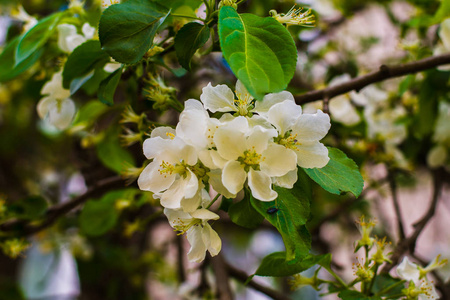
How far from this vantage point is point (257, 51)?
0.58 m

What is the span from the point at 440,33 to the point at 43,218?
1214 mm

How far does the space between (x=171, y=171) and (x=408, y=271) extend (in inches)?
20.7

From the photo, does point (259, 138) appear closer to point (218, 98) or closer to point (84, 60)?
point (218, 98)

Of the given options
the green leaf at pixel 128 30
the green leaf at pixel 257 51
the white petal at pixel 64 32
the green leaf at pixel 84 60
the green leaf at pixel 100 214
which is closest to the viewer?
the green leaf at pixel 257 51

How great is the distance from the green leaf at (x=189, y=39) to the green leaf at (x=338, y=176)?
259 mm

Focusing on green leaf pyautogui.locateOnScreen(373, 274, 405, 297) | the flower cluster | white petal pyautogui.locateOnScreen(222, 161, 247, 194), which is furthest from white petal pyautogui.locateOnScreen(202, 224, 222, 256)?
green leaf pyautogui.locateOnScreen(373, 274, 405, 297)

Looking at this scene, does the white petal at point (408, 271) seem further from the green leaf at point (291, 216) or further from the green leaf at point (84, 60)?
the green leaf at point (84, 60)

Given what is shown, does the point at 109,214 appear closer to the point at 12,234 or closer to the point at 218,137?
the point at 12,234

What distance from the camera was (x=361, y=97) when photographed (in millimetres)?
1271

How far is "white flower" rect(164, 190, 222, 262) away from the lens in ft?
2.05

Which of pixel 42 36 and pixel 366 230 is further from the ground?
pixel 42 36

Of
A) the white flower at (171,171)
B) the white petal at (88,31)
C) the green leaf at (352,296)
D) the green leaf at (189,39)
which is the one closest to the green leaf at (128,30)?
the green leaf at (189,39)

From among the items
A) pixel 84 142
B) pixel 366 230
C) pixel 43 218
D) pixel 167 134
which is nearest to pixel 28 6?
pixel 84 142

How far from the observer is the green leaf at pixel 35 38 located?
87 cm
